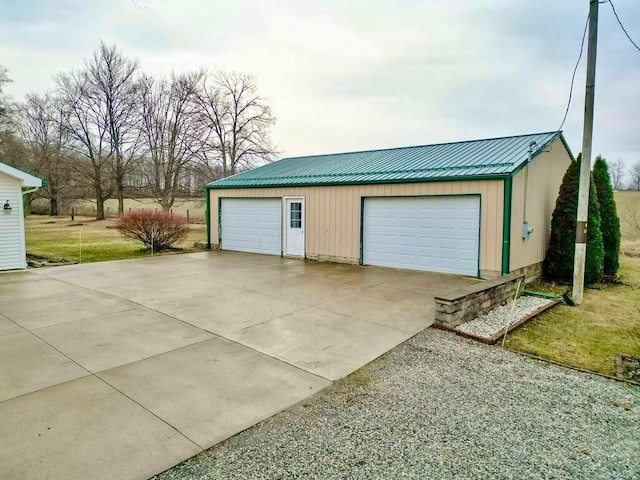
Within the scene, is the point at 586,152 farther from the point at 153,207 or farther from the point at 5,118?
the point at 5,118

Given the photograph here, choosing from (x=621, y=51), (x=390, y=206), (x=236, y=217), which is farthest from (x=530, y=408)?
(x=236, y=217)

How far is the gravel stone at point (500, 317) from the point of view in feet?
17.6

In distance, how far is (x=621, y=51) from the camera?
785 centimetres

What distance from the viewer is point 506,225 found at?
811 centimetres

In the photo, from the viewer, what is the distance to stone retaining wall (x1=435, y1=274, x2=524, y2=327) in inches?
212

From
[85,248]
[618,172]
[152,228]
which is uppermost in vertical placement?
[618,172]

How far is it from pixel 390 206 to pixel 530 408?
7174 mm

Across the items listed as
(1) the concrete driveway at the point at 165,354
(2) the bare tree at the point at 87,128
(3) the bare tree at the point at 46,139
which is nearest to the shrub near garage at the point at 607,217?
(1) the concrete driveway at the point at 165,354

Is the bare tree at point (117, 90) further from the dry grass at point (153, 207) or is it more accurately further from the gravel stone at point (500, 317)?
the gravel stone at point (500, 317)

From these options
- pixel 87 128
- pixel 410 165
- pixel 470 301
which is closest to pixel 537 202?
pixel 410 165

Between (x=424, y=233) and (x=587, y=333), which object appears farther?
(x=424, y=233)

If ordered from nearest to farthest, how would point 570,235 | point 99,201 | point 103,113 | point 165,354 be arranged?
point 165,354 < point 570,235 < point 103,113 < point 99,201

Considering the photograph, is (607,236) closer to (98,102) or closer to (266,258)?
(266,258)

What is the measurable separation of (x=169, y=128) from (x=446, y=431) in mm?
29095
